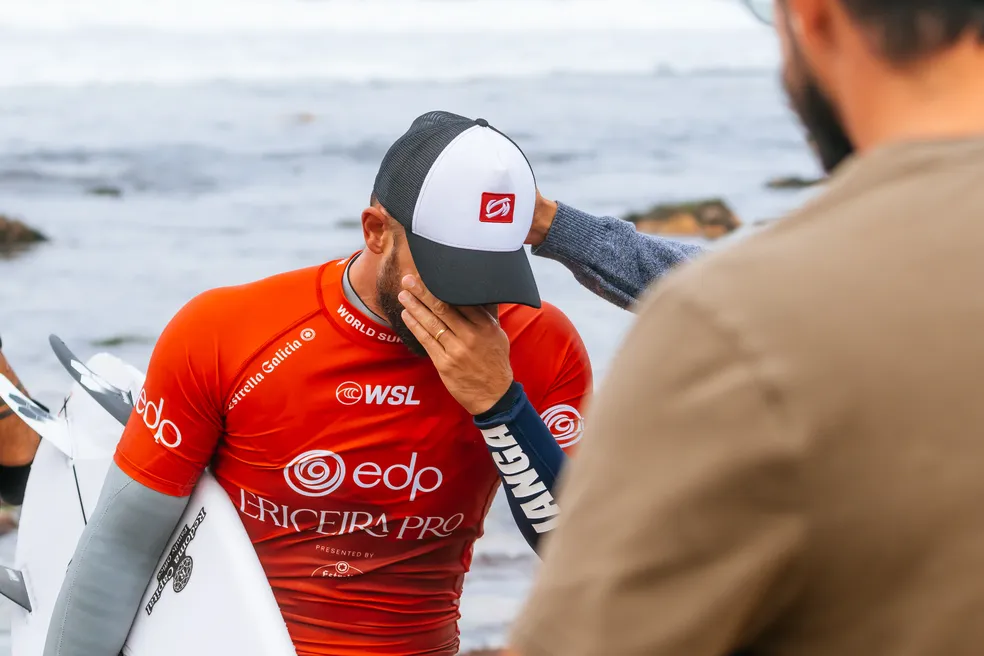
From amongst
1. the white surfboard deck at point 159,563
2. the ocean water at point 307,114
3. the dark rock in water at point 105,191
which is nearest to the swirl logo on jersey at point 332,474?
the white surfboard deck at point 159,563

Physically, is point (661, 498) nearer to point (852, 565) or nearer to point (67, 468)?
point (852, 565)

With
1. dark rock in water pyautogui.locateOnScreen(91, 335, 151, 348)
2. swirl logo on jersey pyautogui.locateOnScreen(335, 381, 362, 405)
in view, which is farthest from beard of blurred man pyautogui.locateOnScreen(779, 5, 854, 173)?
dark rock in water pyautogui.locateOnScreen(91, 335, 151, 348)

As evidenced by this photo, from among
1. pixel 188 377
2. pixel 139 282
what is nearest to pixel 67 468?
pixel 188 377

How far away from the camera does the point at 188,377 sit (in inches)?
76.6

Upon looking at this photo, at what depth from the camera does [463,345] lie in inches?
74.1

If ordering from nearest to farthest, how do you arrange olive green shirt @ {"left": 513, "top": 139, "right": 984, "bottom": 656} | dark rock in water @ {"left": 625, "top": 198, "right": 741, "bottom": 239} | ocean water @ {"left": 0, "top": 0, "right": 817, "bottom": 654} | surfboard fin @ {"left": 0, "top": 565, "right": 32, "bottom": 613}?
olive green shirt @ {"left": 513, "top": 139, "right": 984, "bottom": 656} < surfboard fin @ {"left": 0, "top": 565, "right": 32, "bottom": 613} < dark rock in water @ {"left": 625, "top": 198, "right": 741, "bottom": 239} < ocean water @ {"left": 0, "top": 0, "right": 817, "bottom": 654}

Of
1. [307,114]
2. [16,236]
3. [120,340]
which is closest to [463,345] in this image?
[120,340]

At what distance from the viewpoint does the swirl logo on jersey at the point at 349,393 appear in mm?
2023

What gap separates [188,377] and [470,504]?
1.78 ft

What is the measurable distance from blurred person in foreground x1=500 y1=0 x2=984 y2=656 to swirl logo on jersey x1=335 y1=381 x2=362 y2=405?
1.37 meters

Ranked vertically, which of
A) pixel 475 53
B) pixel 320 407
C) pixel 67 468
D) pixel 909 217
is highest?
pixel 909 217

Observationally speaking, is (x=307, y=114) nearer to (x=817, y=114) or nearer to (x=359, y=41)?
(x=359, y=41)

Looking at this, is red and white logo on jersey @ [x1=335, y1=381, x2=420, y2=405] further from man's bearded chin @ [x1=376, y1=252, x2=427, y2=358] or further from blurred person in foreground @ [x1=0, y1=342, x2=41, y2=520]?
blurred person in foreground @ [x1=0, y1=342, x2=41, y2=520]

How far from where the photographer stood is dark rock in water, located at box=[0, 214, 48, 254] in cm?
844
